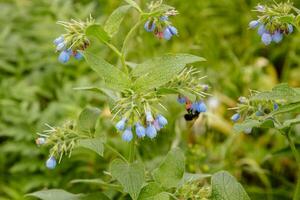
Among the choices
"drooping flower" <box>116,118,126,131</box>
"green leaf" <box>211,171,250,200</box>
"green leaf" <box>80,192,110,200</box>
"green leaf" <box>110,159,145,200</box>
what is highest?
"drooping flower" <box>116,118,126,131</box>

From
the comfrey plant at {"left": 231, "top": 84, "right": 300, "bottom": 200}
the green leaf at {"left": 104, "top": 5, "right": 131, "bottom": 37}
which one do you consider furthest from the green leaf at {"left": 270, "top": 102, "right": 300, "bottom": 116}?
the green leaf at {"left": 104, "top": 5, "right": 131, "bottom": 37}

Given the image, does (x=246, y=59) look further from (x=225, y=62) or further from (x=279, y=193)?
(x=279, y=193)

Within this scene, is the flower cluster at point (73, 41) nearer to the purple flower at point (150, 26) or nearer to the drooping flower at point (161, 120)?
the purple flower at point (150, 26)

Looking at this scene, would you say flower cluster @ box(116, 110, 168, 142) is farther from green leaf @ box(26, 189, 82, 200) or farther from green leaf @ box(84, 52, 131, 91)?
green leaf @ box(26, 189, 82, 200)

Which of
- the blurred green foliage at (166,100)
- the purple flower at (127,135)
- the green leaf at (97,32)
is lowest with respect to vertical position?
the blurred green foliage at (166,100)

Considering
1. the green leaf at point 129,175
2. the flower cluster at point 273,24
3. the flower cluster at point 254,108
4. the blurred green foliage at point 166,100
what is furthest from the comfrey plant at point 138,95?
the blurred green foliage at point 166,100
